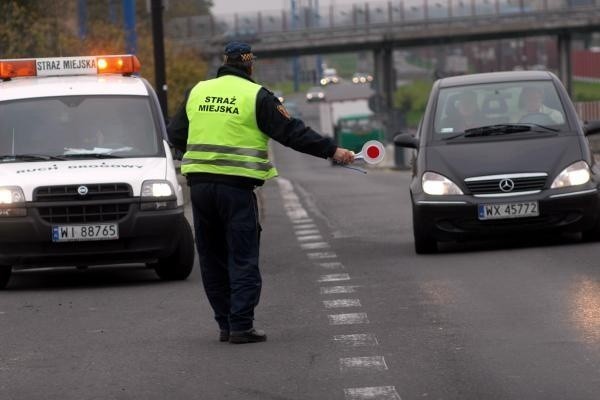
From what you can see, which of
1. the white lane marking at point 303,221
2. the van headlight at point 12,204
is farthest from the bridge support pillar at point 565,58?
the van headlight at point 12,204

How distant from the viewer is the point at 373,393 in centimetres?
816

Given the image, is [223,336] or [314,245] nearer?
[223,336]

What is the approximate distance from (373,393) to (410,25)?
286 feet

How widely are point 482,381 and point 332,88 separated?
81841 millimetres

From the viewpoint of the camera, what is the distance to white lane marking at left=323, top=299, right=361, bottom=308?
39.4 ft

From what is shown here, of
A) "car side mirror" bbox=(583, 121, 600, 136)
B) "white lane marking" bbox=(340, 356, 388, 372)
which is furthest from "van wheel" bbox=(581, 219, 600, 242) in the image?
"white lane marking" bbox=(340, 356, 388, 372)

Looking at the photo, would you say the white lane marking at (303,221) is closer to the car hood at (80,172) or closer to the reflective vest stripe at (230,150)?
the car hood at (80,172)

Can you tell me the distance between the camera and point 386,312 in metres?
11.4

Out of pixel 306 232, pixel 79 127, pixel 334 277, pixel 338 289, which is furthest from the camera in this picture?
pixel 306 232

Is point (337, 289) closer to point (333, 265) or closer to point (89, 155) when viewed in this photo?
point (333, 265)

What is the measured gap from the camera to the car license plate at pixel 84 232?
14078 mm

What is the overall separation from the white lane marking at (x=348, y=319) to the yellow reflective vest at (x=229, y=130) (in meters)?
1.26

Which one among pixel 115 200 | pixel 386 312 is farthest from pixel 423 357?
pixel 115 200

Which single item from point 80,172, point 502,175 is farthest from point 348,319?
point 502,175
